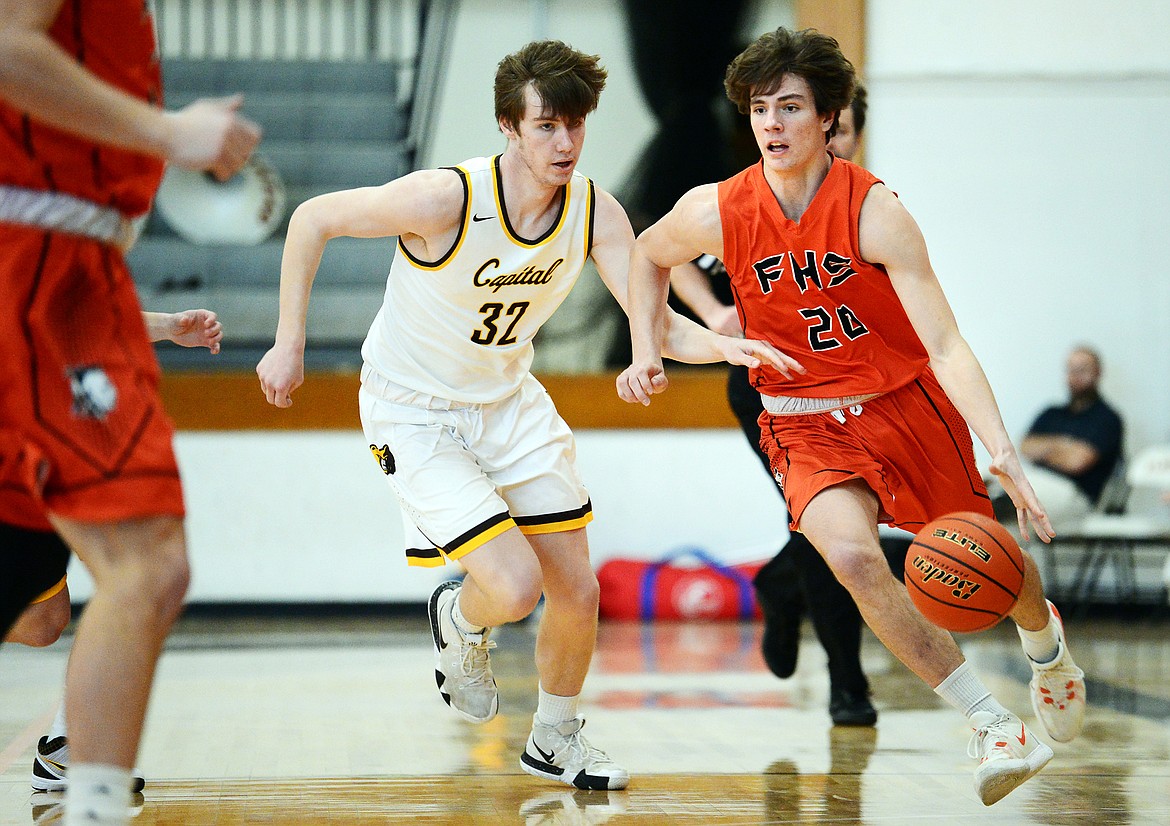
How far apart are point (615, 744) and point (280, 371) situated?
66.8 inches

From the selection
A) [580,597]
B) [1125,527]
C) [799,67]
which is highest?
[799,67]

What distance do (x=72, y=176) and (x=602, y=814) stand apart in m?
1.93

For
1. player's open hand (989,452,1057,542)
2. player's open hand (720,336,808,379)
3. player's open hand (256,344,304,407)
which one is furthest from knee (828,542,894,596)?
player's open hand (256,344,304,407)

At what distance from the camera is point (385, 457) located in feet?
11.8

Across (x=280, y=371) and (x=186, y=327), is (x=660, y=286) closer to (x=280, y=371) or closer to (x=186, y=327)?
(x=280, y=371)

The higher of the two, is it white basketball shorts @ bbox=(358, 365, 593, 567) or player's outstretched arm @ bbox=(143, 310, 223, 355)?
player's outstretched arm @ bbox=(143, 310, 223, 355)

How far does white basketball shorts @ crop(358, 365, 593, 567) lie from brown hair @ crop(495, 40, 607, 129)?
2.62 ft

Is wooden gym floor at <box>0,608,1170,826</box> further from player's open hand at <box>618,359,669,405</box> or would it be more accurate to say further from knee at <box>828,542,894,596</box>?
player's open hand at <box>618,359,669,405</box>

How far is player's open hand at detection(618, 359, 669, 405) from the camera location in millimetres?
3342

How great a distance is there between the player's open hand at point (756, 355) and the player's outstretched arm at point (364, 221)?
79 cm

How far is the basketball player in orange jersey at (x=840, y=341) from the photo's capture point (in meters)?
3.17

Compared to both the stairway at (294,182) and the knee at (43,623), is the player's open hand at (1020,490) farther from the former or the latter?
the stairway at (294,182)

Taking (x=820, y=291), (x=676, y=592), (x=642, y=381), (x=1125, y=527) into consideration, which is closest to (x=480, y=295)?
(x=642, y=381)

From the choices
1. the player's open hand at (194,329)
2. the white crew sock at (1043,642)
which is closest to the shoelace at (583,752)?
the white crew sock at (1043,642)
